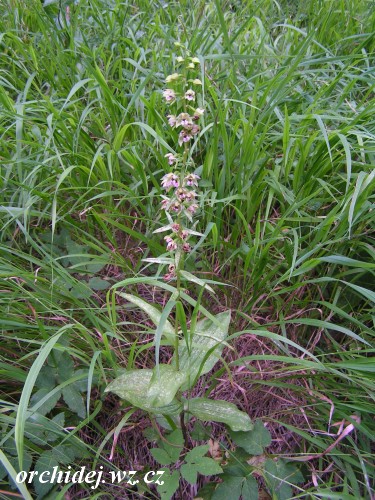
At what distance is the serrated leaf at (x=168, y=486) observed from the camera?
1.42 metres

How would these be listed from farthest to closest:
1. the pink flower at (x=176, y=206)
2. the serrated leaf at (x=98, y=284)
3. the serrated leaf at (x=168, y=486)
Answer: the serrated leaf at (x=98, y=284) → the pink flower at (x=176, y=206) → the serrated leaf at (x=168, y=486)

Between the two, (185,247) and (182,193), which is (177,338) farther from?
(182,193)

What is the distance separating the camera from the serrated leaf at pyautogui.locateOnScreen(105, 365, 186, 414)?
1493mm

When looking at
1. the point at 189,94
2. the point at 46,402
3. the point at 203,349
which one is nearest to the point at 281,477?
the point at 203,349

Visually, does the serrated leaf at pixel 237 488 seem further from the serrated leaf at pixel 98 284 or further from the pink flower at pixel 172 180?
the pink flower at pixel 172 180

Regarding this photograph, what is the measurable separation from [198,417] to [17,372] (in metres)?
0.69

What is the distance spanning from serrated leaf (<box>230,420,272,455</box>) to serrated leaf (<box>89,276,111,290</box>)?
85 cm

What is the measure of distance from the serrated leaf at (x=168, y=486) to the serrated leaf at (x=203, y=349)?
30cm

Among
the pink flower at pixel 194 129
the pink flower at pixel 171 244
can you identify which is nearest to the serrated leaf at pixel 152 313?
the pink flower at pixel 171 244

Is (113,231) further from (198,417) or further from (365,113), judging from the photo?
(365,113)

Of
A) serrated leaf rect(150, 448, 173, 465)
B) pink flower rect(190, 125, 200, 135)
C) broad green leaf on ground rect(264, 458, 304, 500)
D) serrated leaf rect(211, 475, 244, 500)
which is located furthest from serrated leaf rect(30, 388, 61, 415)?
pink flower rect(190, 125, 200, 135)

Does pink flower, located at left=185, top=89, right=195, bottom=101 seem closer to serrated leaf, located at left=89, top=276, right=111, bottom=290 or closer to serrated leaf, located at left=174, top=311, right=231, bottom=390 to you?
serrated leaf, located at left=174, top=311, right=231, bottom=390

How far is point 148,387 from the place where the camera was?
1547mm

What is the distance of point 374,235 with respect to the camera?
214 cm
